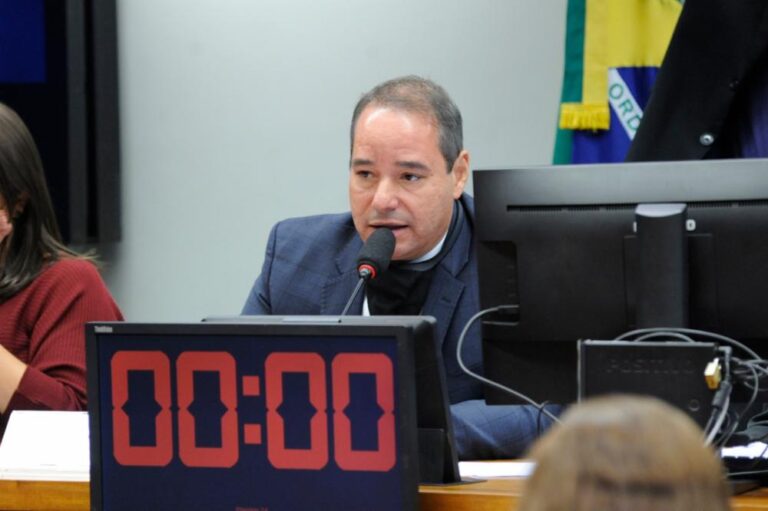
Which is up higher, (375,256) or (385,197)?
(385,197)

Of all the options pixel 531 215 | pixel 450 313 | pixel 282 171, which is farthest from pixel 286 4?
pixel 531 215

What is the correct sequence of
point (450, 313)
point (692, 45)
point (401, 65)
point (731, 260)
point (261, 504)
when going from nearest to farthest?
point (261, 504) < point (731, 260) < point (450, 313) < point (692, 45) < point (401, 65)

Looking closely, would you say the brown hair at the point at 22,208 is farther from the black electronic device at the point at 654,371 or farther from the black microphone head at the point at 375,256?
the black electronic device at the point at 654,371

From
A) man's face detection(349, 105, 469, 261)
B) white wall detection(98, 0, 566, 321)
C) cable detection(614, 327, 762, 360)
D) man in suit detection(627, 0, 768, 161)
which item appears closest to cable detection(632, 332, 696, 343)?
cable detection(614, 327, 762, 360)

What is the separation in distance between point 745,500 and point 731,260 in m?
0.31

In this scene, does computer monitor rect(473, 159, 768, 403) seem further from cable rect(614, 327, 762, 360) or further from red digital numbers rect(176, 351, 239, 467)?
red digital numbers rect(176, 351, 239, 467)

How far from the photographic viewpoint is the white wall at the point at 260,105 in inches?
142

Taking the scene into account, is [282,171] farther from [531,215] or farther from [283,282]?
[531,215]

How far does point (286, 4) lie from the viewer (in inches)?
148

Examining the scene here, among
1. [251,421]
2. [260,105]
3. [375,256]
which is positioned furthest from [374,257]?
[260,105]

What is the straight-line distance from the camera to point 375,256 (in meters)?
2.05

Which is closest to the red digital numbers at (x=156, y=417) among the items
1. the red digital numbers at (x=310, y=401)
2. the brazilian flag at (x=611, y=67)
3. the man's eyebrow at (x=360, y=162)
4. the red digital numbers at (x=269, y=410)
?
the red digital numbers at (x=269, y=410)

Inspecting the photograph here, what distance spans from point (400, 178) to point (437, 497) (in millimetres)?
955

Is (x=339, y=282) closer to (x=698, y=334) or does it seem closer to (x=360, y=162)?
(x=360, y=162)
